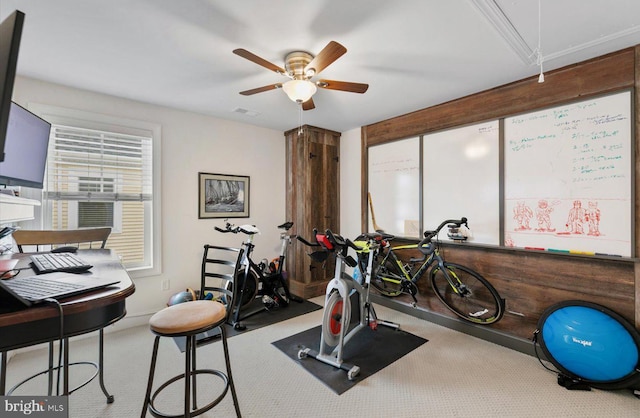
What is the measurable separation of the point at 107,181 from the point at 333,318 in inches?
113

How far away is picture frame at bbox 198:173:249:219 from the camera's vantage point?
3.71 meters

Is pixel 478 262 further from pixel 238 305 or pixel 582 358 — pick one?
pixel 238 305

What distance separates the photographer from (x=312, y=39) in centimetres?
198

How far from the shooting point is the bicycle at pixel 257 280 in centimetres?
330

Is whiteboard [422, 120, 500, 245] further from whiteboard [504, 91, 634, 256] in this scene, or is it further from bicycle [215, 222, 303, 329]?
bicycle [215, 222, 303, 329]

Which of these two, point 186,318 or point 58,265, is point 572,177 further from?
point 58,265

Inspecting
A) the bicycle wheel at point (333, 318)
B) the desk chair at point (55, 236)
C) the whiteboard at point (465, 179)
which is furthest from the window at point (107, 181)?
the whiteboard at point (465, 179)

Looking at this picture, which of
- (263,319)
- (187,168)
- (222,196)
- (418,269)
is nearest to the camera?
(263,319)

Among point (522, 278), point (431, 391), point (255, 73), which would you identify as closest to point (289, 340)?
point (431, 391)

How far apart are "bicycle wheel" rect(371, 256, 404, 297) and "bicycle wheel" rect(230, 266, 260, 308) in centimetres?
149

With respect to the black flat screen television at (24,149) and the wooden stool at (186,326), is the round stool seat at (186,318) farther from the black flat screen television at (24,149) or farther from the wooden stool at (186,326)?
the black flat screen television at (24,149)

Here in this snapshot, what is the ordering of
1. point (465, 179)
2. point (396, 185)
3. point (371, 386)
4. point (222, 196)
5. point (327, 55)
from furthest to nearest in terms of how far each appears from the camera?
point (222, 196)
point (396, 185)
point (465, 179)
point (371, 386)
point (327, 55)


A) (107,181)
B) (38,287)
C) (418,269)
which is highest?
(107,181)

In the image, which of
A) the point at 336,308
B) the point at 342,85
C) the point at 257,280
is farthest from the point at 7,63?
the point at 257,280
